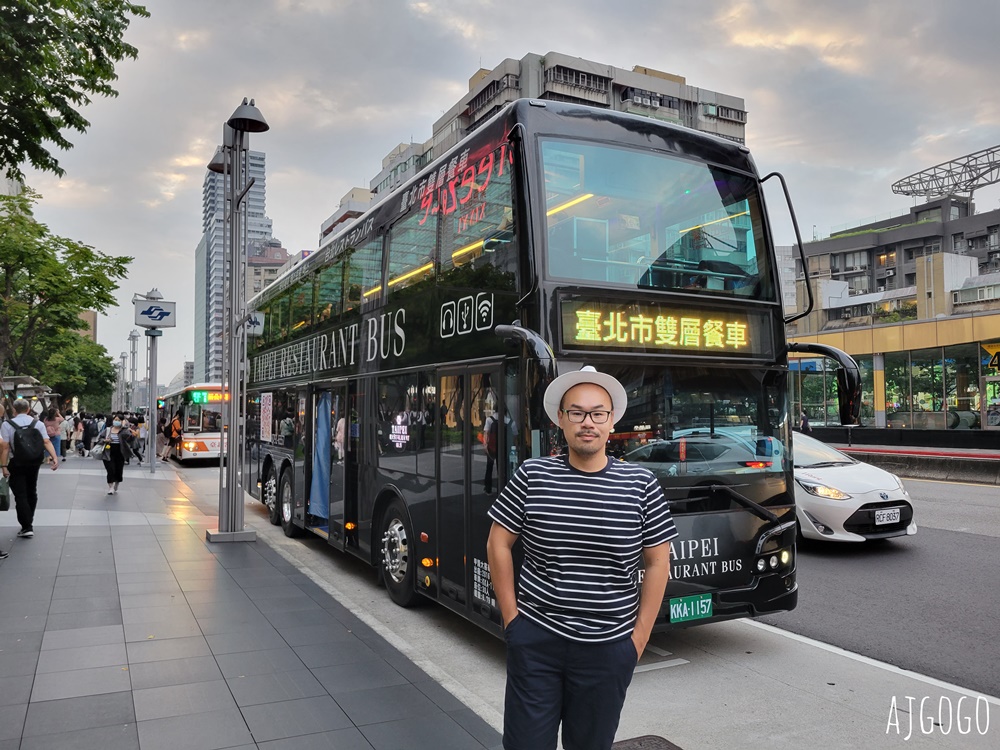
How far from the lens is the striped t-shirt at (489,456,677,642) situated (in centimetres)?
265

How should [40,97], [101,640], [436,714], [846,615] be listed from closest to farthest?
[436,714], [101,640], [846,615], [40,97]

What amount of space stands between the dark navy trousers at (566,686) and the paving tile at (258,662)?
2972 mm

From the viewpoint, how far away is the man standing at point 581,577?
105 inches

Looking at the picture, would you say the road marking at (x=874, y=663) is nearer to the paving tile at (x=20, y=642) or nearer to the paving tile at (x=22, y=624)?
the paving tile at (x=20, y=642)

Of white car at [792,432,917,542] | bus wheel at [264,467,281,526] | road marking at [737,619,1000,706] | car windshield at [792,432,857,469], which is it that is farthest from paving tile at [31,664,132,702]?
car windshield at [792,432,857,469]

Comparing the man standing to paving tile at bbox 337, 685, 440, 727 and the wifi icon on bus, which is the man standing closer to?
paving tile at bbox 337, 685, 440, 727

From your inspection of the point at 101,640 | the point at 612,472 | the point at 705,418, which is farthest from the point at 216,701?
the point at 705,418

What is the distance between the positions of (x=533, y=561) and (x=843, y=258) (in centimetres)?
9105

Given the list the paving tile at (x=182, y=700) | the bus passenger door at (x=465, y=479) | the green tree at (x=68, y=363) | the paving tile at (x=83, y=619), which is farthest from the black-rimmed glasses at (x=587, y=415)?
the green tree at (x=68, y=363)

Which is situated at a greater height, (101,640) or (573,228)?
(573,228)

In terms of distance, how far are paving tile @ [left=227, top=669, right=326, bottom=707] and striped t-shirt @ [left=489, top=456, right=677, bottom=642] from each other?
265cm

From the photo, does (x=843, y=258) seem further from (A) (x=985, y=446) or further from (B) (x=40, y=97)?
(B) (x=40, y=97)

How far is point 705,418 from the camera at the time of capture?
214 inches

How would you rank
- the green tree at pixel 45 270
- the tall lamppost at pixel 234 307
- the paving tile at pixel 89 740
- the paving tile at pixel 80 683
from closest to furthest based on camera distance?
the paving tile at pixel 89 740, the paving tile at pixel 80 683, the tall lamppost at pixel 234 307, the green tree at pixel 45 270
